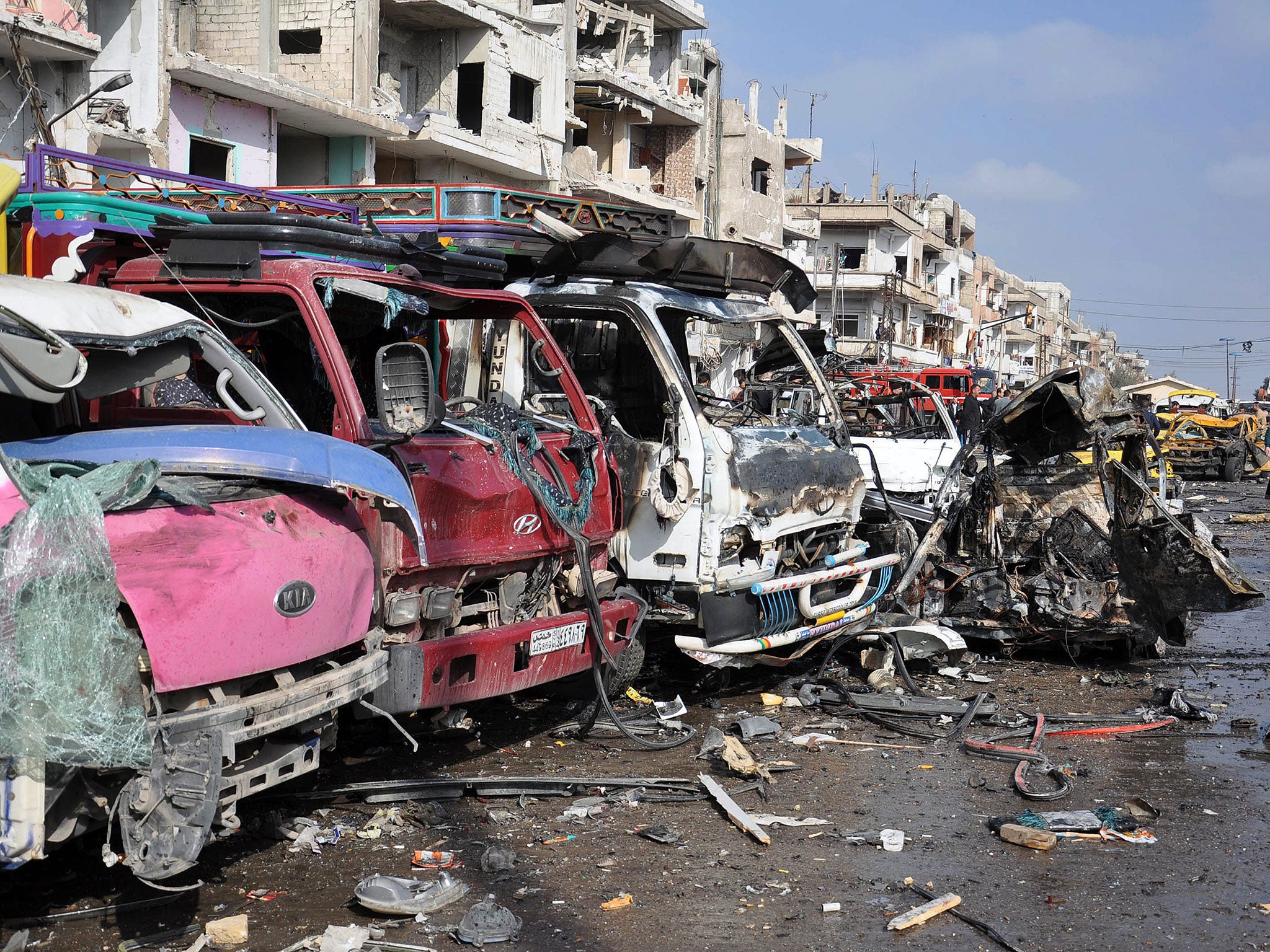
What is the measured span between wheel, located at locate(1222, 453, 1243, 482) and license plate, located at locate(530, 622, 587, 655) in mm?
28264

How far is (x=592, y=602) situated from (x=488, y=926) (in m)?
2.16

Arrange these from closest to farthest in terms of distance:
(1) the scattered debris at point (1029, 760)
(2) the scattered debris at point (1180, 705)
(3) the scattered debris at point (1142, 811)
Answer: (3) the scattered debris at point (1142, 811) < (1) the scattered debris at point (1029, 760) < (2) the scattered debris at point (1180, 705)

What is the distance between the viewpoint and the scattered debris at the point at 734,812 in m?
4.88

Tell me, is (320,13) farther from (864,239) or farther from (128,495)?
(864,239)

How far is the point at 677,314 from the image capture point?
722 centimetres

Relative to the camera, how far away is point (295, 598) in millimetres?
3844

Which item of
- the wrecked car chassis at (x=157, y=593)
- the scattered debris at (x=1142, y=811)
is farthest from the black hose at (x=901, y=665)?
the wrecked car chassis at (x=157, y=593)

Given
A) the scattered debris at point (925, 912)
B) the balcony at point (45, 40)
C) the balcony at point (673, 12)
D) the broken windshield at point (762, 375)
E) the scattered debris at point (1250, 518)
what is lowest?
the scattered debris at point (925, 912)

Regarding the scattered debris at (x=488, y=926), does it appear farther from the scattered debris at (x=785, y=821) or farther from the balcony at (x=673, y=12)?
the balcony at (x=673, y=12)

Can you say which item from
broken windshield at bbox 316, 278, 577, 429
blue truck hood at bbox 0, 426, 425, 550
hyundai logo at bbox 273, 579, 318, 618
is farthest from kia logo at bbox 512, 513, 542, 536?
hyundai logo at bbox 273, 579, 318, 618

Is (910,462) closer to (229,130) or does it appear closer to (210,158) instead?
(229,130)

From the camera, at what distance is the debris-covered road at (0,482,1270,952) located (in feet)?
13.0

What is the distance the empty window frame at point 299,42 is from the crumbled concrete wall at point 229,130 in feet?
10.8

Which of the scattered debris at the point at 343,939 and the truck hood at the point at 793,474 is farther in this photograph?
the truck hood at the point at 793,474
